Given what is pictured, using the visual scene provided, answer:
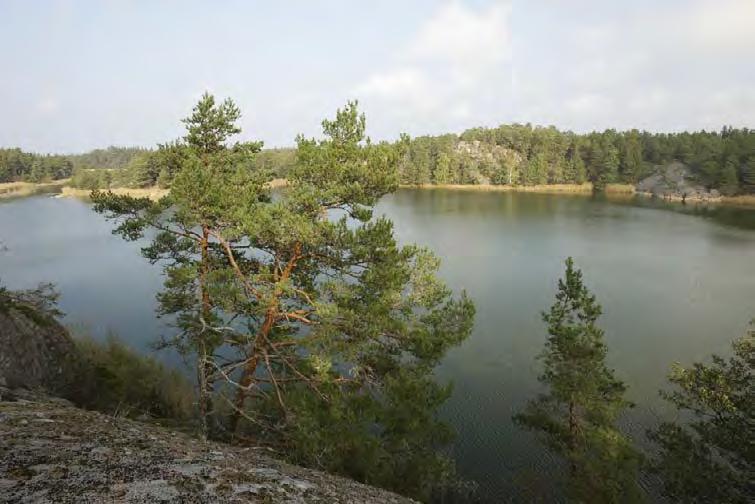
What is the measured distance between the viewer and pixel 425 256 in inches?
392

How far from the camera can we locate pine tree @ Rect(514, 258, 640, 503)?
31.6 feet

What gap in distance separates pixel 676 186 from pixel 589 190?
15408mm

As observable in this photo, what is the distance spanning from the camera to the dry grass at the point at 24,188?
98.1m

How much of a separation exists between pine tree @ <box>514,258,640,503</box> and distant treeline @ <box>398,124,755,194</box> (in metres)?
75.7

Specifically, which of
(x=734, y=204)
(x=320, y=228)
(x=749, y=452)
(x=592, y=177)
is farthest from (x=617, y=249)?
(x=592, y=177)

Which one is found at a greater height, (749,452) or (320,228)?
(320,228)

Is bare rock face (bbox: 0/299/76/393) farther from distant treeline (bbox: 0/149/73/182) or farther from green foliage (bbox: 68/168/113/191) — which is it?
distant treeline (bbox: 0/149/73/182)

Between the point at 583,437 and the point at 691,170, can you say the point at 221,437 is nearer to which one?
the point at 583,437

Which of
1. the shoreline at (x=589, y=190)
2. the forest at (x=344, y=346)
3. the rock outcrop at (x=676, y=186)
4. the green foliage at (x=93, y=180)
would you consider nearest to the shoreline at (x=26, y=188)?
the green foliage at (x=93, y=180)

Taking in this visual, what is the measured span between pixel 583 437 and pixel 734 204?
8609cm

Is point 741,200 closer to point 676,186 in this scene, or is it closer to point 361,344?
point 676,186

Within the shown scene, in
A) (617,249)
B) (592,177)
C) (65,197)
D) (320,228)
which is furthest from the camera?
(592,177)

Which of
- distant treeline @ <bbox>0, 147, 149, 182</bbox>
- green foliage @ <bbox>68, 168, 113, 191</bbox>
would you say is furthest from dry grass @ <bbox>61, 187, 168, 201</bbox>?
distant treeline @ <bbox>0, 147, 149, 182</bbox>

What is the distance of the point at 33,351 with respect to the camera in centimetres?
921
